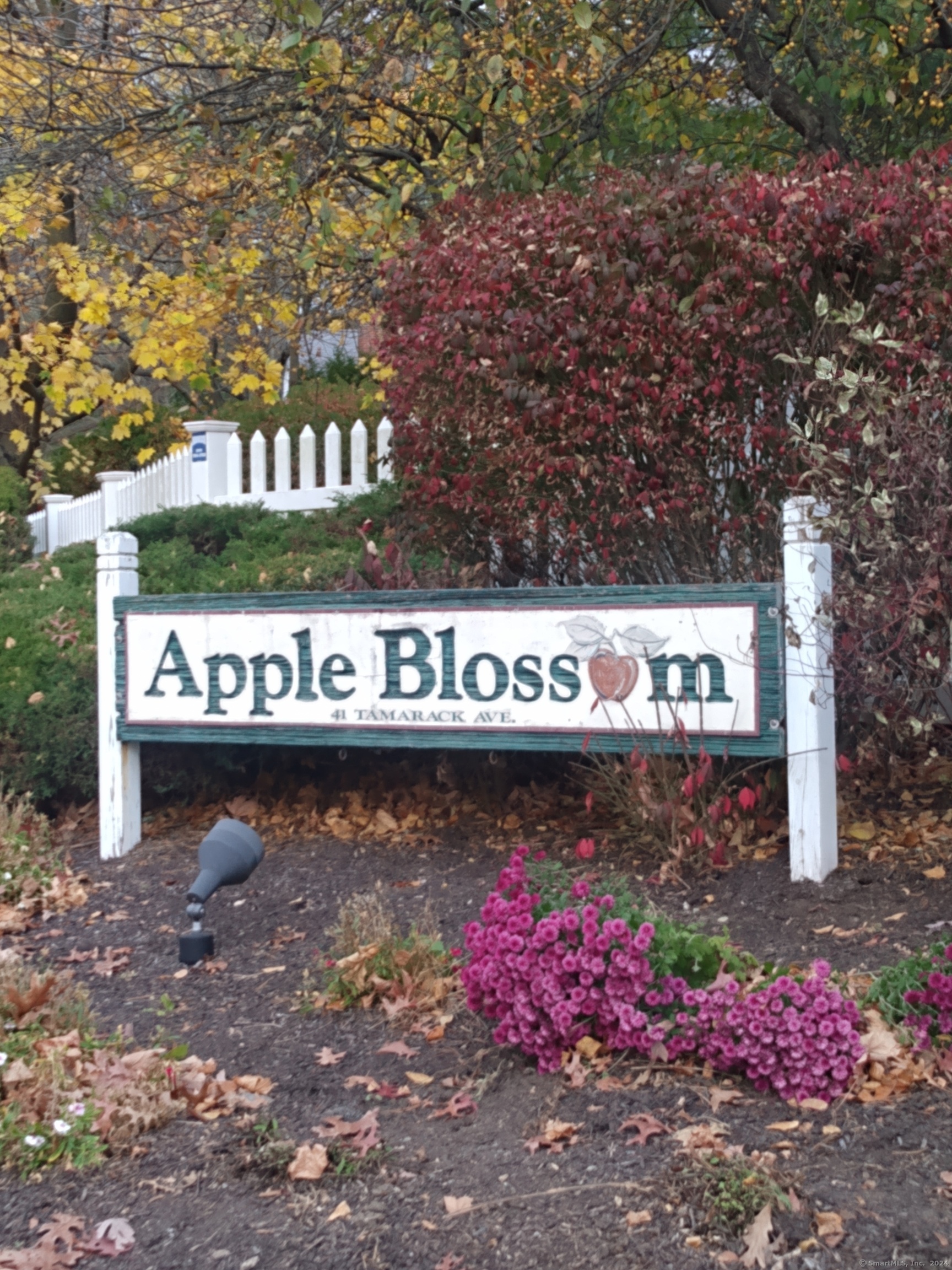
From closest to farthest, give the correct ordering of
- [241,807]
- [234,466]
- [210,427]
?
1. [241,807]
2. [210,427]
3. [234,466]

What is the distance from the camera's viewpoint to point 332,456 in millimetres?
8703

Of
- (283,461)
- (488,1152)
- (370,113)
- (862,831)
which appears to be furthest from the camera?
(283,461)

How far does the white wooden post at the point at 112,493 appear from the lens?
1224cm

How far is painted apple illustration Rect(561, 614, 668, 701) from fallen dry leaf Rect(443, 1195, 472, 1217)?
215cm

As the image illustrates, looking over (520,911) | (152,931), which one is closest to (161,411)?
(152,931)

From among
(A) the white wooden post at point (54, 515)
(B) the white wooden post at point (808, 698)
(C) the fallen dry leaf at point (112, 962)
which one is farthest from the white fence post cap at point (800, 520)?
(A) the white wooden post at point (54, 515)

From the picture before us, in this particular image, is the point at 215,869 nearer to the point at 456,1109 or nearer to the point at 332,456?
the point at 456,1109

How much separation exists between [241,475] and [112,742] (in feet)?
15.2

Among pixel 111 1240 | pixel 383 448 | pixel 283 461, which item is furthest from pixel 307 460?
pixel 111 1240

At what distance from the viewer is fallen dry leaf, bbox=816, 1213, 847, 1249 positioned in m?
2.24

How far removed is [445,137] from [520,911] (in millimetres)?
6709

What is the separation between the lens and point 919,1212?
7.56 ft

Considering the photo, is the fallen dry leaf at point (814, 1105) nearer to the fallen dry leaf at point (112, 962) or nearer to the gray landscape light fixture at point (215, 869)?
the gray landscape light fixture at point (215, 869)

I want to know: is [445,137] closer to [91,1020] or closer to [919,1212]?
[91,1020]
